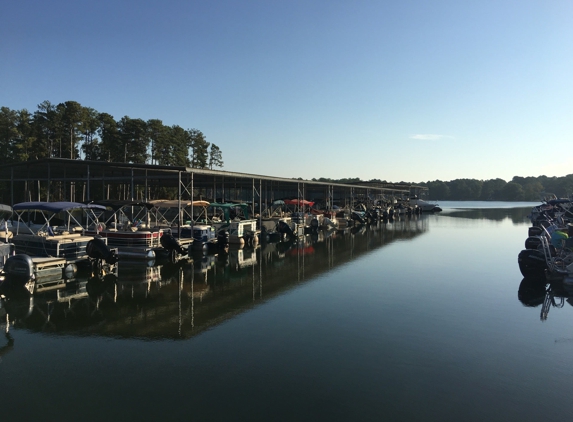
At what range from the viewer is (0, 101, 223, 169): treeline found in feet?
138

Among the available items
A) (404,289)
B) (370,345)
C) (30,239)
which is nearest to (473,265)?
(404,289)

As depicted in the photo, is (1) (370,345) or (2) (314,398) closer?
(2) (314,398)

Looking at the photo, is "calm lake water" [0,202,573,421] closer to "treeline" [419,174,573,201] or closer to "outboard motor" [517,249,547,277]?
"outboard motor" [517,249,547,277]

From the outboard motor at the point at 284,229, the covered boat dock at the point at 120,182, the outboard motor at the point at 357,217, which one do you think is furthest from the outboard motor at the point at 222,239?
the outboard motor at the point at 357,217

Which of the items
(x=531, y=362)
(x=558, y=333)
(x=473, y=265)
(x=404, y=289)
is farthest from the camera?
(x=473, y=265)

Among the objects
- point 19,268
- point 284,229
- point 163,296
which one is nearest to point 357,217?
point 284,229

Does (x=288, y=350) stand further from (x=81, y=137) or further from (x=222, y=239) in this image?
(x=81, y=137)

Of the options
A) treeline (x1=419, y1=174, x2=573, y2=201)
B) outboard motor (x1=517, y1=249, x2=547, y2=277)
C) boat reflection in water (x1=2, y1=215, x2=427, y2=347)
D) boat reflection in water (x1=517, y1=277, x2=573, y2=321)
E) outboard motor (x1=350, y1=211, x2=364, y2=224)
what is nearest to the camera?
boat reflection in water (x1=2, y1=215, x2=427, y2=347)

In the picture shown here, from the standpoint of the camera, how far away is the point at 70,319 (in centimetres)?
1173

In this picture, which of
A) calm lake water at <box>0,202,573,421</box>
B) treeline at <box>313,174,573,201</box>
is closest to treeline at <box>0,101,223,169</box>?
calm lake water at <box>0,202,573,421</box>

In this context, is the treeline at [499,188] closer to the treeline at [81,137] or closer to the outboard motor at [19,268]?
the treeline at [81,137]

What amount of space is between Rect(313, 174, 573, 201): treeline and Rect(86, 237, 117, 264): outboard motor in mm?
162980

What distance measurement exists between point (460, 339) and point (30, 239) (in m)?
18.3

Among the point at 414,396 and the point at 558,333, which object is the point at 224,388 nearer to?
the point at 414,396
